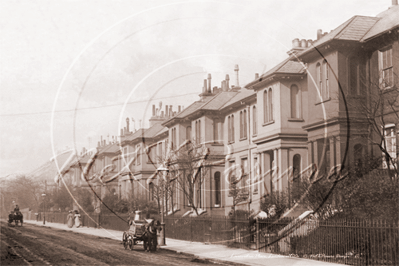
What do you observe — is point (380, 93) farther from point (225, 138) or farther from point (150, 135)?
point (150, 135)

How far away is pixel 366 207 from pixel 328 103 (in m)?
10.1

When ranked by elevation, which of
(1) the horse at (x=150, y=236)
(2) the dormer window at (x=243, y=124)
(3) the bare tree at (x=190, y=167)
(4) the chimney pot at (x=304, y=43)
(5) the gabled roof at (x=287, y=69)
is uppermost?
(4) the chimney pot at (x=304, y=43)

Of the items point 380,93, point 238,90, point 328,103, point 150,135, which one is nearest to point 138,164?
point 150,135

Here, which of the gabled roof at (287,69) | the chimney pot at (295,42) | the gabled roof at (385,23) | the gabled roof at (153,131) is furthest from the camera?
the gabled roof at (153,131)

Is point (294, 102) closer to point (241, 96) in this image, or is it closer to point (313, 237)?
point (241, 96)

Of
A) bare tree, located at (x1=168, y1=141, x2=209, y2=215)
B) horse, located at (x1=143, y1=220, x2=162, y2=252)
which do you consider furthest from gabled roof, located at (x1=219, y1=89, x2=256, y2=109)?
horse, located at (x1=143, y1=220, x2=162, y2=252)

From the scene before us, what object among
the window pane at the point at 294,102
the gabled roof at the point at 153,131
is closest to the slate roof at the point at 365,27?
the window pane at the point at 294,102

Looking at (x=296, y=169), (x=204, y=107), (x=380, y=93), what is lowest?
(x=296, y=169)

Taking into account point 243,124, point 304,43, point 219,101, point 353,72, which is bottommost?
point 243,124

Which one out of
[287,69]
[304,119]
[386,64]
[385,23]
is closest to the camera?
[386,64]

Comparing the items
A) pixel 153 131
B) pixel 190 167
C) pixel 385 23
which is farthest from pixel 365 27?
pixel 153 131

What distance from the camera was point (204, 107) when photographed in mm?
45188

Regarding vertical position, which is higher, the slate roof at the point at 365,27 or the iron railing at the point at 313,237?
the slate roof at the point at 365,27

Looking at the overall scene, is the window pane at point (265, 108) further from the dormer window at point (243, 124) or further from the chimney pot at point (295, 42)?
the dormer window at point (243, 124)
